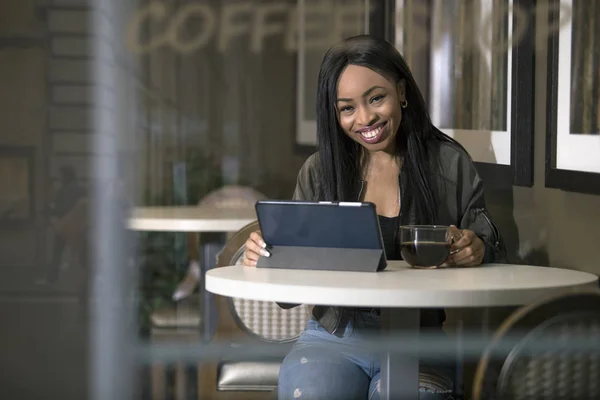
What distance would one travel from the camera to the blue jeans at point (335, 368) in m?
1.69

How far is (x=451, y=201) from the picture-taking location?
5.92 ft

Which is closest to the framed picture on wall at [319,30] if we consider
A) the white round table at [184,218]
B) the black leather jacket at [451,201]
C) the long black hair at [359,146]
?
the long black hair at [359,146]

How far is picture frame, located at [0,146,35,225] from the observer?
183 centimetres

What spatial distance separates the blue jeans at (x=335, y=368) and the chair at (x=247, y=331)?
0.29 feet

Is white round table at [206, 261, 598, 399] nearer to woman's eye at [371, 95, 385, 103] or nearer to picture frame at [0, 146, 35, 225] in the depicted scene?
woman's eye at [371, 95, 385, 103]

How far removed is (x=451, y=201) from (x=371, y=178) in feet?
0.44

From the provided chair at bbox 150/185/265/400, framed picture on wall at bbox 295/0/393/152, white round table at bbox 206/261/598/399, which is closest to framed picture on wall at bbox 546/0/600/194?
white round table at bbox 206/261/598/399

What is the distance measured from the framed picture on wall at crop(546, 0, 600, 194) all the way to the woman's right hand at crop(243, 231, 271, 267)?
49cm

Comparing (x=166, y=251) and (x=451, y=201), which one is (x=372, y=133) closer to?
(x=451, y=201)

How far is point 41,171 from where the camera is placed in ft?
5.99

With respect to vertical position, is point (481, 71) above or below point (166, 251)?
above

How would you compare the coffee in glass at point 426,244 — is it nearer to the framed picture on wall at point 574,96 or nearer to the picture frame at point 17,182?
the framed picture on wall at point 574,96

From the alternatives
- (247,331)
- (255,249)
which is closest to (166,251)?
(247,331)

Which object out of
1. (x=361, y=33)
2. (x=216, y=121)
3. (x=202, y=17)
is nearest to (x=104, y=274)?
(x=216, y=121)
